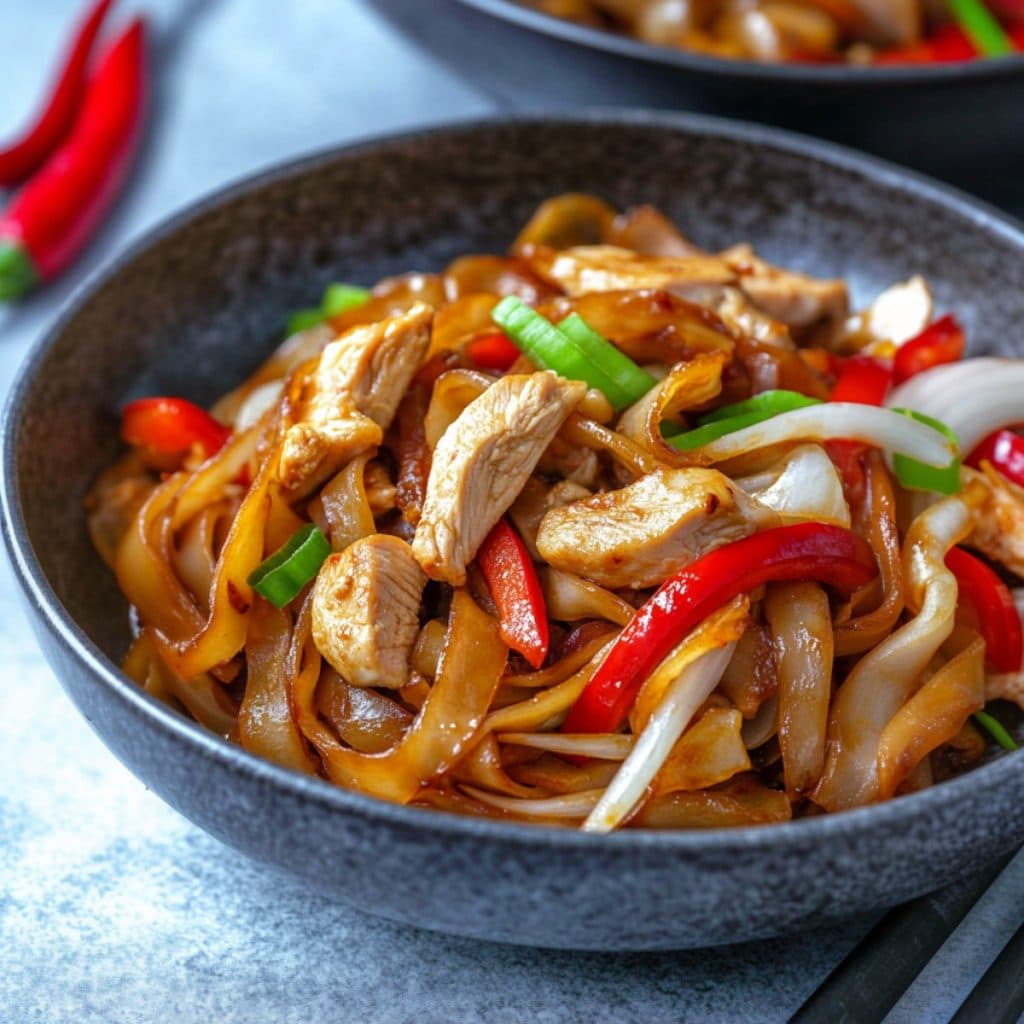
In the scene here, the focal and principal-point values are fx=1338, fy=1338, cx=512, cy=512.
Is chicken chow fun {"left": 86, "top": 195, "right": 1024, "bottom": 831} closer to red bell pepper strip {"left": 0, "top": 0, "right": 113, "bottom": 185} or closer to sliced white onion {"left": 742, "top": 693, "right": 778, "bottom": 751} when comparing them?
sliced white onion {"left": 742, "top": 693, "right": 778, "bottom": 751}

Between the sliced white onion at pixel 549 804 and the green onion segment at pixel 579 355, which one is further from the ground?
the green onion segment at pixel 579 355

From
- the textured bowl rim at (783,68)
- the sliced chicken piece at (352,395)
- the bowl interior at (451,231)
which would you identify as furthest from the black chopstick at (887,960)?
the textured bowl rim at (783,68)

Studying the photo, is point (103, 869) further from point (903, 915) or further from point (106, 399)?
point (903, 915)

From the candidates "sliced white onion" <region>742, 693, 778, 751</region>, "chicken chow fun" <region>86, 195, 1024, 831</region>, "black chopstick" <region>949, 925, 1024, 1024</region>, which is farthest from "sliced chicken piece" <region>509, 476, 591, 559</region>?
"black chopstick" <region>949, 925, 1024, 1024</region>

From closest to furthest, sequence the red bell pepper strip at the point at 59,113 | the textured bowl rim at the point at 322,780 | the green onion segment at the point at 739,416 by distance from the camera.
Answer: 1. the textured bowl rim at the point at 322,780
2. the green onion segment at the point at 739,416
3. the red bell pepper strip at the point at 59,113

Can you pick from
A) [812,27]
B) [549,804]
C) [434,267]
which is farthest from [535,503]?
[812,27]

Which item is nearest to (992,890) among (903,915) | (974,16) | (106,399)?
(903,915)

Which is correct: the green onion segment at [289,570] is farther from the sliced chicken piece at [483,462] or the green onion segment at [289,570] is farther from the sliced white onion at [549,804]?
the sliced white onion at [549,804]
